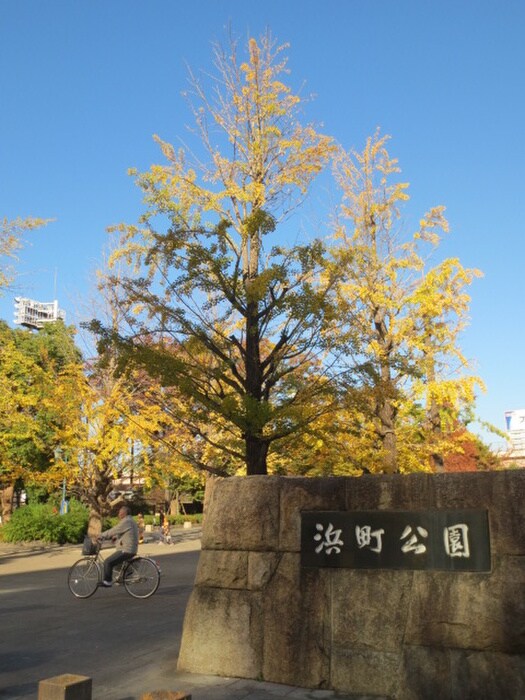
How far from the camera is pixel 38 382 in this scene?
22.2 meters

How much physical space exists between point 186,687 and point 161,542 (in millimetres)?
22685

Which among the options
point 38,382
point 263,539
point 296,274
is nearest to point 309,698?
point 263,539

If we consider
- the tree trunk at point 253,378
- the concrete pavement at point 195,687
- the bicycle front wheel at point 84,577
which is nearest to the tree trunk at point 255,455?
the tree trunk at point 253,378

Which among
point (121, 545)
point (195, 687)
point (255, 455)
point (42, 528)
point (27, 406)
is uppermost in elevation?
point (27, 406)

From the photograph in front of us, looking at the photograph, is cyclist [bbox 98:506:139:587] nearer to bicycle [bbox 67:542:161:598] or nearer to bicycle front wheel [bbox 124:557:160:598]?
bicycle [bbox 67:542:161:598]

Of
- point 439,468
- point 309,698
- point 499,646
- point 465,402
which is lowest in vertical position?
point 309,698

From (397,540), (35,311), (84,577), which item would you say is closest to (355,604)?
(397,540)

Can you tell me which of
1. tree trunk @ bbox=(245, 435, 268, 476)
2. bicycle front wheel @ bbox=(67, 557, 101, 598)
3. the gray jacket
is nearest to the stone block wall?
tree trunk @ bbox=(245, 435, 268, 476)

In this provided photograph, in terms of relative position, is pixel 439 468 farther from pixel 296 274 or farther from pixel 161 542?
pixel 161 542

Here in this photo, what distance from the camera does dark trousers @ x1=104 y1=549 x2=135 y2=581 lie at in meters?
10.9

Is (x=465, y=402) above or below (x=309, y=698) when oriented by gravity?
above

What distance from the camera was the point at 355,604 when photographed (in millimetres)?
5590

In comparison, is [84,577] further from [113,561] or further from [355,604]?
[355,604]

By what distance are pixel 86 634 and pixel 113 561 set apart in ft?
9.28
